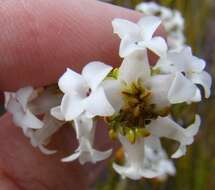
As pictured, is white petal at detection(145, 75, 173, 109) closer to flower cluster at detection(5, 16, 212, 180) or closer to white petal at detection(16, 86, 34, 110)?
flower cluster at detection(5, 16, 212, 180)

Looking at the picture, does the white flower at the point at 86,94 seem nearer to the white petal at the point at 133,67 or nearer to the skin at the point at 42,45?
the white petal at the point at 133,67

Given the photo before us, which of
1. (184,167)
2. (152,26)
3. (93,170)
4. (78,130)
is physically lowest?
(184,167)

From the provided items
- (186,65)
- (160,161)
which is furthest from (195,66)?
(160,161)

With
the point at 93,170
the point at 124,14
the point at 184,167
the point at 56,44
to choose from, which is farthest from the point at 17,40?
the point at 184,167

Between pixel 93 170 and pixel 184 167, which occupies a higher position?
pixel 93 170

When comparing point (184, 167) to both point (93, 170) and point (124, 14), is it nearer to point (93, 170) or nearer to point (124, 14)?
point (93, 170)

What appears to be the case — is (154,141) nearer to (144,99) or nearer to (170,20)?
(144,99)

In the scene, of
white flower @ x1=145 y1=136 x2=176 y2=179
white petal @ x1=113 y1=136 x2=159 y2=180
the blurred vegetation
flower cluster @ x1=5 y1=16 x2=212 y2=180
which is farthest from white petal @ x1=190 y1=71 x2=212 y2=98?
the blurred vegetation
